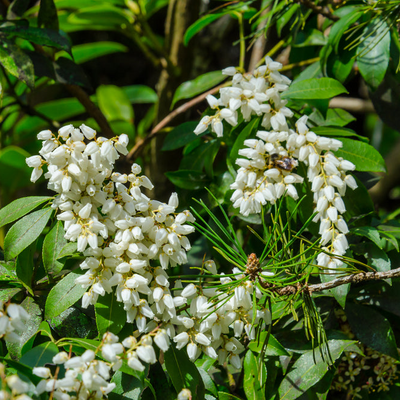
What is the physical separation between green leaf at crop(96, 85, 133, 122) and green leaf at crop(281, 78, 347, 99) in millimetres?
872

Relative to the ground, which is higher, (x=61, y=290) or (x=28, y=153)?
(x=61, y=290)

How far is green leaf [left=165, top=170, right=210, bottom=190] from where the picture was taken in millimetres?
928

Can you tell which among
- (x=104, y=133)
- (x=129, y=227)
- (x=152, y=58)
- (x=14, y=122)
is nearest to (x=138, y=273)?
(x=129, y=227)

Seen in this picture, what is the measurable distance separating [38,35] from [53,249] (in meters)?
0.52

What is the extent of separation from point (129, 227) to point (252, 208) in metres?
0.21

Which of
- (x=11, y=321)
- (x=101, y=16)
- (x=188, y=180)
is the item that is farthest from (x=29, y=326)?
(x=101, y=16)

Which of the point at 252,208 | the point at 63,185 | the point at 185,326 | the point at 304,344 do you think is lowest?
the point at 304,344

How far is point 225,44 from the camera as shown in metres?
2.10

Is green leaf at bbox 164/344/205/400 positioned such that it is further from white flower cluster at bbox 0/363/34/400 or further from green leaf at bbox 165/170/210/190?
green leaf at bbox 165/170/210/190

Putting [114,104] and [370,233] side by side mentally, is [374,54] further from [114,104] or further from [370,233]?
[114,104]

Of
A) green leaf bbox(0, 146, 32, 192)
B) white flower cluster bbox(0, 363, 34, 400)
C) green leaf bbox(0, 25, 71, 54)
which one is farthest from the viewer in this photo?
green leaf bbox(0, 146, 32, 192)

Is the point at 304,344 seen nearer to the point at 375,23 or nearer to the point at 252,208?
the point at 252,208

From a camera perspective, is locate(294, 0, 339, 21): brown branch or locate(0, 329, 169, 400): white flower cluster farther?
locate(294, 0, 339, 21): brown branch

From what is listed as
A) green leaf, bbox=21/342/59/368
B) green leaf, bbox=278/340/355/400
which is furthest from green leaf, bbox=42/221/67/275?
green leaf, bbox=278/340/355/400
